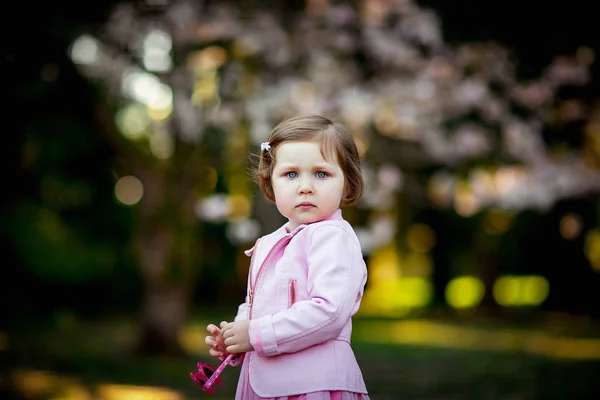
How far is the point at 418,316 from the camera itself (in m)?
25.7

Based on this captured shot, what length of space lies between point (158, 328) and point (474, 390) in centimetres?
469

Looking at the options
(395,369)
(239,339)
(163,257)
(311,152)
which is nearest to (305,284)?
(239,339)

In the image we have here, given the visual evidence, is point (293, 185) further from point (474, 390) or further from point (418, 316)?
point (418, 316)

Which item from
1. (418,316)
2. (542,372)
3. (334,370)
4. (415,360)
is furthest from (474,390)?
(418,316)

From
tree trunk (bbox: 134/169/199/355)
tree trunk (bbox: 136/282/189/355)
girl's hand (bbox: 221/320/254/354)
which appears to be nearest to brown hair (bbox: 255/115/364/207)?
girl's hand (bbox: 221/320/254/354)

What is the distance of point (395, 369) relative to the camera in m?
12.1

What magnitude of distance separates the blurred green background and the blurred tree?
3 cm

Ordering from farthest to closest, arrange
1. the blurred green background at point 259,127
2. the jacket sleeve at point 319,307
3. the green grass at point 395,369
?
the green grass at point 395,369, the blurred green background at point 259,127, the jacket sleeve at point 319,307

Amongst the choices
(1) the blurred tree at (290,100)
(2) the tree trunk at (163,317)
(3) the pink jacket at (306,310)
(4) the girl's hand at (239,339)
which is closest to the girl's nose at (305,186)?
(3) the pink jacket at (306,310)

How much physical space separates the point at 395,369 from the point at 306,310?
32.3 feet

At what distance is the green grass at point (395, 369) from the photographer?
9.74 metres

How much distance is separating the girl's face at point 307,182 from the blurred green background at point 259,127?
4.49 meters

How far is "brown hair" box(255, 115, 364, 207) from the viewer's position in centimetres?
271

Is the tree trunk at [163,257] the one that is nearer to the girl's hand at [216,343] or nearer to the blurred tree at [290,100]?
the blurred tree at [290,100]
